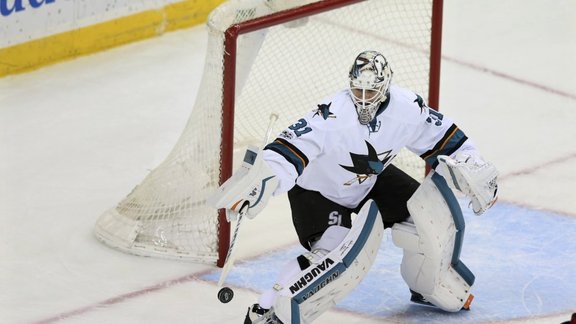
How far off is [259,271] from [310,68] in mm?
1200

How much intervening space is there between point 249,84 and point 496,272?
1250 millimetres

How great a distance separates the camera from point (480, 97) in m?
7.67

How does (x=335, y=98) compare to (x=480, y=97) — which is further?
(x=480, y=97)

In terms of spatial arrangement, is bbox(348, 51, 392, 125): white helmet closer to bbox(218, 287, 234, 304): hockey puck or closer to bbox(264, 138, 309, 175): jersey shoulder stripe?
bbox(264, 138, 309, 175): jersey shoulder stripe

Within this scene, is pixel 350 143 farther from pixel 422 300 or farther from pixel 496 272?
pixel 496 272

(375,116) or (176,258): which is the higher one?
(375,116)

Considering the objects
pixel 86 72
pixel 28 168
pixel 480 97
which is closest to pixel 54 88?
pixel 86 72

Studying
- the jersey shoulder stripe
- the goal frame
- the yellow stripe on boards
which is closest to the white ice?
the yellow stripe on boards

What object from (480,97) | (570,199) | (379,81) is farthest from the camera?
(480,97)

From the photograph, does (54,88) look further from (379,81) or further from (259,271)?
(379,81)

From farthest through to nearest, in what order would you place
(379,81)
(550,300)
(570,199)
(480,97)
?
(480,97) < (570,199) < (550,300) < (379,81)

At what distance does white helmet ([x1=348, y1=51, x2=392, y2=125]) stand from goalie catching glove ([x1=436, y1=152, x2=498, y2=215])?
12.0 inches

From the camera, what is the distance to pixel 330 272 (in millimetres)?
5148

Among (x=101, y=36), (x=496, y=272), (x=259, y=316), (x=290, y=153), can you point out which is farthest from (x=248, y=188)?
(x=101, y=36)
